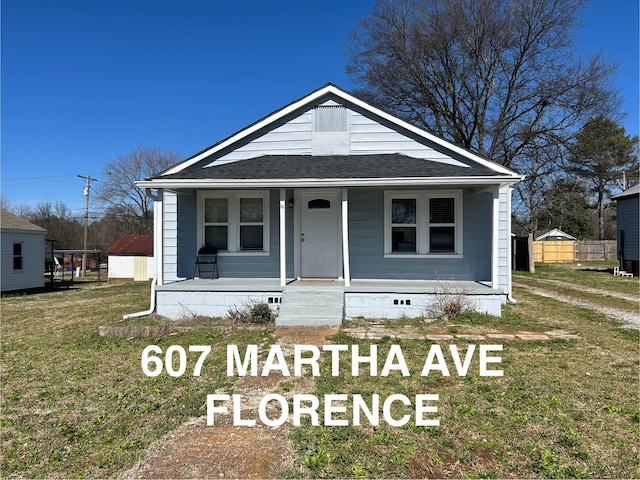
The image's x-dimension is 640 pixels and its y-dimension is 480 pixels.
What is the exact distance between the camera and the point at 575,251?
31062 mm

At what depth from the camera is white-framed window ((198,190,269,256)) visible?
9.69 m

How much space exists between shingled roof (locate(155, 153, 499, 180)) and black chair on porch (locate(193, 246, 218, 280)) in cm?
187

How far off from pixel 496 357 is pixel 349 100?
6763 mm

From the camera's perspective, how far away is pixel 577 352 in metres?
5.75

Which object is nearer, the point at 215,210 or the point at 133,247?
the point at 215,210

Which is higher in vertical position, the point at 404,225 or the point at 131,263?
the point at 404,225

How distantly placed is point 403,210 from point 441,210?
0.86 m

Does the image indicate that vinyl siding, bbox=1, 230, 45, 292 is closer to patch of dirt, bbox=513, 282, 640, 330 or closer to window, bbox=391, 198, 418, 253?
window, bbox=391, 198, 418, 253

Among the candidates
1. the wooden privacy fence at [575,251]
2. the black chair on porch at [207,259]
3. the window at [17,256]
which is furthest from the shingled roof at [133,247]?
the wooden privacy fence at [575,251]

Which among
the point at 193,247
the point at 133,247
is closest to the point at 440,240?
the point at 193,247

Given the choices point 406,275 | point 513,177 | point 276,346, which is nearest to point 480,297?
point 406,275

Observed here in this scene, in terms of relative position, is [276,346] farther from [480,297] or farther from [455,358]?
[480,297]

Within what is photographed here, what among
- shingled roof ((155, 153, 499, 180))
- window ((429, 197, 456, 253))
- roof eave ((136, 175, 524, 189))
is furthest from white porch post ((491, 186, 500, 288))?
window ((429, 197, 456, 253))

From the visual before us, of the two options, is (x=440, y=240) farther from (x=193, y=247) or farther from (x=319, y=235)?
(x=193, y=247)
